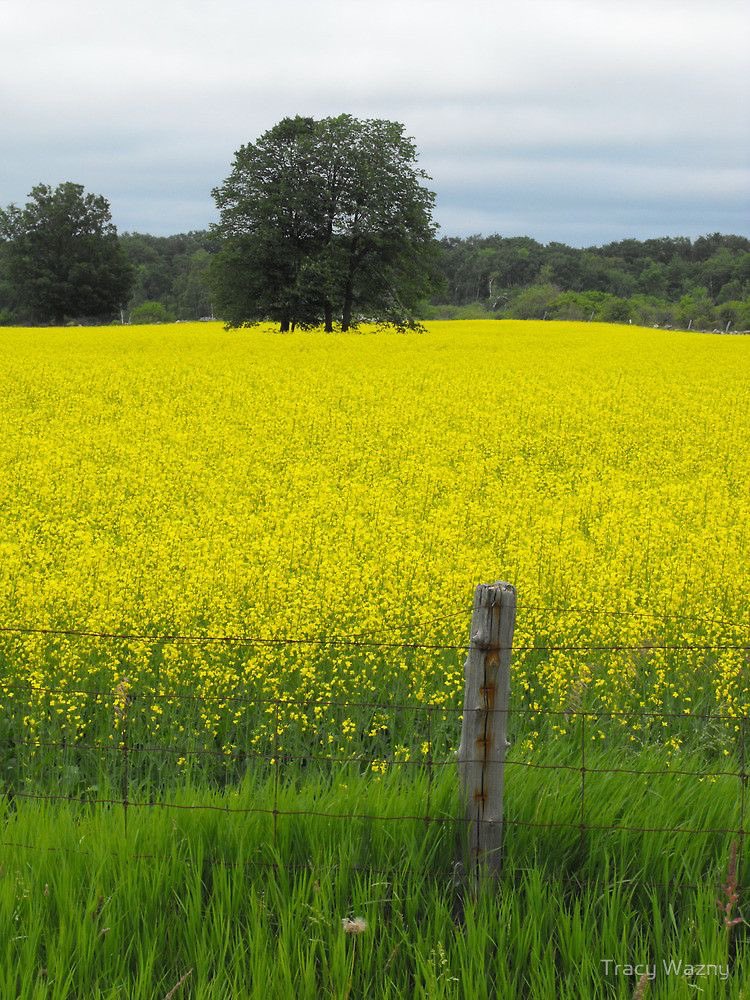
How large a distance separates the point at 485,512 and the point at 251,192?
134 ft

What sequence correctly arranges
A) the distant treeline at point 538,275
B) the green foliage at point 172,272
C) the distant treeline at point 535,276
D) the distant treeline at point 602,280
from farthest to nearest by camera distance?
1. the green foliage at point 172,272
2. the distant treeline at point 538,275
3. the distant treeline at point 535,276
4. the distant treeline at point 602,280

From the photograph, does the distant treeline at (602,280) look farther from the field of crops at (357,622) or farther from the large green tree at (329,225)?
the field of crops at (357,622)

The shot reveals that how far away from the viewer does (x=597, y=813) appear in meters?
4.18

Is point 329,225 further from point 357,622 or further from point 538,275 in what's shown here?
point 538,275

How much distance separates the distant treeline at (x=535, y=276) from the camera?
3208 inches

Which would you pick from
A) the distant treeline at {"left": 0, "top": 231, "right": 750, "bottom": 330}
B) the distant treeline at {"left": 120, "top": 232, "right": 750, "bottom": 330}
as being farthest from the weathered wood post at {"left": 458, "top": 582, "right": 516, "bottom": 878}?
the distant treeline at {"left": 120, "top": 232, "right": 750, "bottom": 330}

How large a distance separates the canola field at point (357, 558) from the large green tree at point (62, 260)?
54335 mm

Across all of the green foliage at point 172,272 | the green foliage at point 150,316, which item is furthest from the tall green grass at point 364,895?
the green foliage at point 172,272

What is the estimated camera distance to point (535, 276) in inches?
4281

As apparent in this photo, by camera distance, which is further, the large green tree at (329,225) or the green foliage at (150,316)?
the green foliage at (150,316)

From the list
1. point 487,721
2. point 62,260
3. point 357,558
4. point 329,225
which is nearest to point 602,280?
point 62,260

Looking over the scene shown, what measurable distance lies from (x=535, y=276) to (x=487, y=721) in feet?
359

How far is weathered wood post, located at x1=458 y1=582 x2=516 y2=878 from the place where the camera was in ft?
12.0

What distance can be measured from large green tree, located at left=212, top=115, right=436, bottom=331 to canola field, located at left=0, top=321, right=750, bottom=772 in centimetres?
2678
